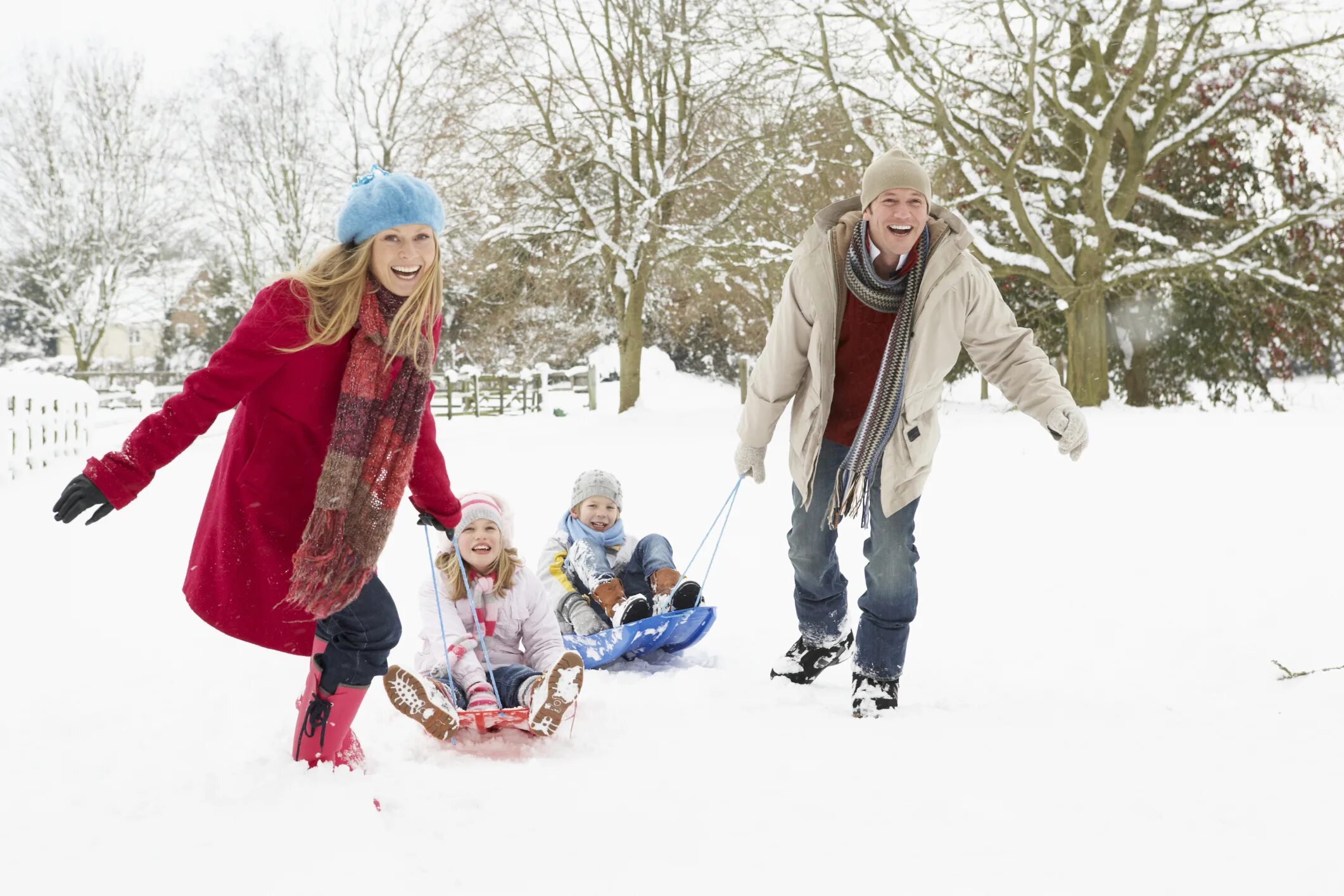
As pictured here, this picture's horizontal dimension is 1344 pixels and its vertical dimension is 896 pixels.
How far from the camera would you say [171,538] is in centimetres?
666

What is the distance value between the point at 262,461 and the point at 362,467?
0.22 metres

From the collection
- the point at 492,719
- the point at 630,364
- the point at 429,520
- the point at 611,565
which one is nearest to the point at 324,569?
the point at 429,520

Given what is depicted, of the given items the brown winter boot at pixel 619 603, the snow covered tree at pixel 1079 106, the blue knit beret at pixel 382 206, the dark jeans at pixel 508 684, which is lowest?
the dark jeans at pixel 508 684

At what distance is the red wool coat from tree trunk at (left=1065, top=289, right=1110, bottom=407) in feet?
36.5

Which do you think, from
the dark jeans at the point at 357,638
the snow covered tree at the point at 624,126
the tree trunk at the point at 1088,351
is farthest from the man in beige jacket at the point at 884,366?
Answer: the snow covered tree at the point at 624,126

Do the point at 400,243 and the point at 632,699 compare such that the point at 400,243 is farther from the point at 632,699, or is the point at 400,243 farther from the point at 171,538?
the point at 171,538

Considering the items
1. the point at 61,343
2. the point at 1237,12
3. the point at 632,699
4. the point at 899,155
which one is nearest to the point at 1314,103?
the point at 1237,12

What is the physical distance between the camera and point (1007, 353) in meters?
3.29

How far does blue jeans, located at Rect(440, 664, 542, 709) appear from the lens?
10.7 feet

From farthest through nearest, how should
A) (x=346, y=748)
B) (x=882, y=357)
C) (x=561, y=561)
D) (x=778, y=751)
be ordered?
(x=561, y=561) < (x=882, y=357) < (x=778, y=751) < (x=346, y=748)

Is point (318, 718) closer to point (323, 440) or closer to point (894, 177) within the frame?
point (323, 440)

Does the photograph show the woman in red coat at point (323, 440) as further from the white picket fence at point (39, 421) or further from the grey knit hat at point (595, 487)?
the white picket fence at point (39, 421)

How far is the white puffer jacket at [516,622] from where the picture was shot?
136 inches

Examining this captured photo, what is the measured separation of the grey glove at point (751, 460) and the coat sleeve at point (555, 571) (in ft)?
3.46
